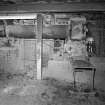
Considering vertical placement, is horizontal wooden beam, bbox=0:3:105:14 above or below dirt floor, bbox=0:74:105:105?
above

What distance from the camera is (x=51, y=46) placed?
3766 millimetres

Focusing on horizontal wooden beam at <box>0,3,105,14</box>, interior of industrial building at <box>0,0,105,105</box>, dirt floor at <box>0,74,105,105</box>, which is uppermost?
horizontal wooden beam at <box>0,3,105,14</box>

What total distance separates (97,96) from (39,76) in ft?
5.87

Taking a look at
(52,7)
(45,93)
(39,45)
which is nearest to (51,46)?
(39,45)

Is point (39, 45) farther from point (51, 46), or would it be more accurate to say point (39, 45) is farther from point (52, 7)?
point (52, 7)

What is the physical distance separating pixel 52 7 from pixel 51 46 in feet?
3.73

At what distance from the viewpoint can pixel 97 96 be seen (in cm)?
290

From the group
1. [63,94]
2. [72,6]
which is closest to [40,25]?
[72,6]

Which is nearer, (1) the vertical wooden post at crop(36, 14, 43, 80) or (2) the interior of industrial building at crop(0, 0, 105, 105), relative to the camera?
(2) the interior of industrial building at crop(0, 0, 105, 105)

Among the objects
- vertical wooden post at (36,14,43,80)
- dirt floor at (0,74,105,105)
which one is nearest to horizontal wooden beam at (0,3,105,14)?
vertical wooden post at (36,14,43,80)

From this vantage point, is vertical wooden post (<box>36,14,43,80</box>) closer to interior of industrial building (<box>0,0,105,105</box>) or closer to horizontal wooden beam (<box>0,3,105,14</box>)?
interior of industrial building (<box>0,0,105,105</box>)

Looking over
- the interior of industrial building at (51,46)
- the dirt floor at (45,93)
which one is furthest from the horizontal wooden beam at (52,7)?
the dirt floor at (45,93)

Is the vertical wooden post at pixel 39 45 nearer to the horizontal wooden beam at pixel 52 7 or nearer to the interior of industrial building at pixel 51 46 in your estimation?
the interior of industrial building at pixel 51 46

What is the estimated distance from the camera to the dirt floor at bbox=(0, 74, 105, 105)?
2.63 m
